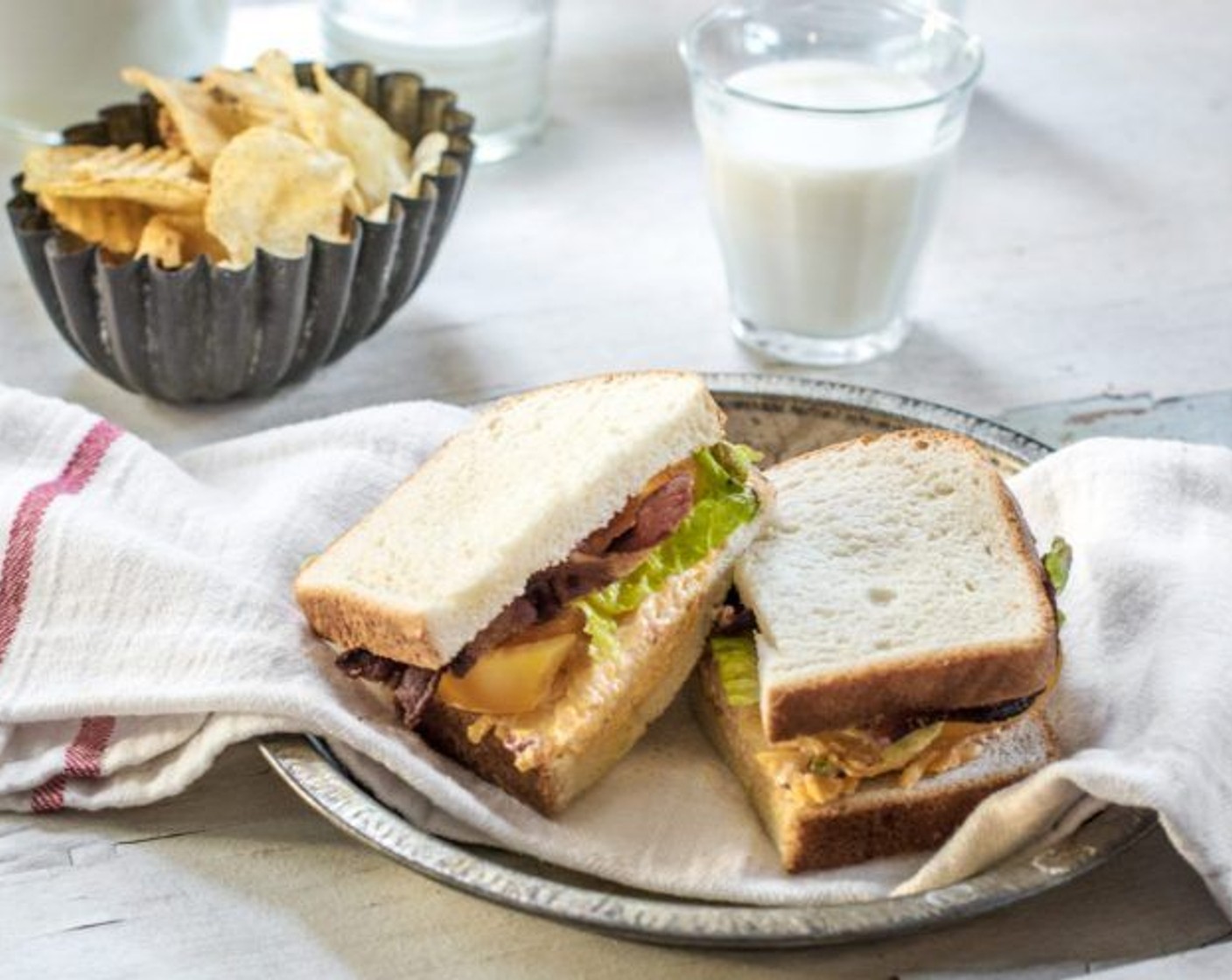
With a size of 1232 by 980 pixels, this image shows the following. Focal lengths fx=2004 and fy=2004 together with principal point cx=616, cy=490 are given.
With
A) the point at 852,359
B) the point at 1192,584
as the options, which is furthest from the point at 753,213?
the point at 1192,584

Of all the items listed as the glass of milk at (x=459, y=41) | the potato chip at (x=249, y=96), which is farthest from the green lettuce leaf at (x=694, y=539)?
the glass of milk at (x=459, y=41)

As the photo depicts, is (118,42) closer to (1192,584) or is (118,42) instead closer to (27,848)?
(27,848)

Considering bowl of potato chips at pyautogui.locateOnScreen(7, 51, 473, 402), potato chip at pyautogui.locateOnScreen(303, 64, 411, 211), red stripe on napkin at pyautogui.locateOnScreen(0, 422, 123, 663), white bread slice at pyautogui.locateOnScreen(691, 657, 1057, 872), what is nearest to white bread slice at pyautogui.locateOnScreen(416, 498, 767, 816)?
white bread slice at pyautogui.locateOnScreen(691, 657, 1057, 872)

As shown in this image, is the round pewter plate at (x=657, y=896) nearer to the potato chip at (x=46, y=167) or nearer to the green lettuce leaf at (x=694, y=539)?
the green lettuce leaf at (x=694, y=539)

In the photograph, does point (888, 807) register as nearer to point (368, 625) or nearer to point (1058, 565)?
point (1058, 565)

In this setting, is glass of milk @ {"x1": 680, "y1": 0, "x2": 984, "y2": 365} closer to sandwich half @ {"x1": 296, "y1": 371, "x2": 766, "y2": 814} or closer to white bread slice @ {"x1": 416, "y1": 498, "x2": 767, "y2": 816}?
sandwich half @ {"x1": 296, "y1": 371, "x2": 766, "y2": 814}

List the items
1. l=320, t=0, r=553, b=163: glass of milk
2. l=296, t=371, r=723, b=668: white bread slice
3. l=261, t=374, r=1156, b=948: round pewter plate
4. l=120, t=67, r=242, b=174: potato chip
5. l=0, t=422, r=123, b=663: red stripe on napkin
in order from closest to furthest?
l=261, t=374, r=1156, b=948: round pewter plate
l=296, t=371, r=723, b=668: white bread slice
l=0, t=422, r=123, b=663: red stripe on napkin
l=120, t=67, r=242, b=174: potato chip
l=320, t=0, r=553, b=163: glass of milk

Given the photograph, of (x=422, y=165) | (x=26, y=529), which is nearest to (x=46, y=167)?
(x=422, y=165)
